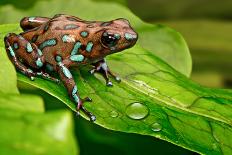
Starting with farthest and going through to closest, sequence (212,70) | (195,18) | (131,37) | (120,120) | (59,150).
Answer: (195,18)
(212,70)
(131,37)
(120,120)
(59,150)

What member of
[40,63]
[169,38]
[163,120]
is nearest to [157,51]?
[169,38]

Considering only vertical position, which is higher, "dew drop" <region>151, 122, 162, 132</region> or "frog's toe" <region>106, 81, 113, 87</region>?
"dew drop" <region>151, 122, 162, 132</region>

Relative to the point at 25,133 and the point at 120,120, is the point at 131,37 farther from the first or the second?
the point at 25,133

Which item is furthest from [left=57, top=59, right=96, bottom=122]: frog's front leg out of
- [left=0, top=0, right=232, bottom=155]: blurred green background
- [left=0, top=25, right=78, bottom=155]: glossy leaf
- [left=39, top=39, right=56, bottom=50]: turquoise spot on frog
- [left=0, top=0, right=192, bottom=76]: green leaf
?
[left=0, top=0, right=232, bottom=155]: blurred green background

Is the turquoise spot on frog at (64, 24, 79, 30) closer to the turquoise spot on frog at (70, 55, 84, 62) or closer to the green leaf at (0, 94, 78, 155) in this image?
the turquoise spot on frog at (70, 55, 84, 62)

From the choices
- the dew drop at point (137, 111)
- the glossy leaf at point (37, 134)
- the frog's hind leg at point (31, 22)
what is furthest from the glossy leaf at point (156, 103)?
the glossy leaf at point (37, 134)

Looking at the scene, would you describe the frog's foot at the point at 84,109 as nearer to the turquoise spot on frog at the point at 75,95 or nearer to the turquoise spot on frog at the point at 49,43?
the turquoise spot on frog at the point at 75,95

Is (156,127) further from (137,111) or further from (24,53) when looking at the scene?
(24,53)
